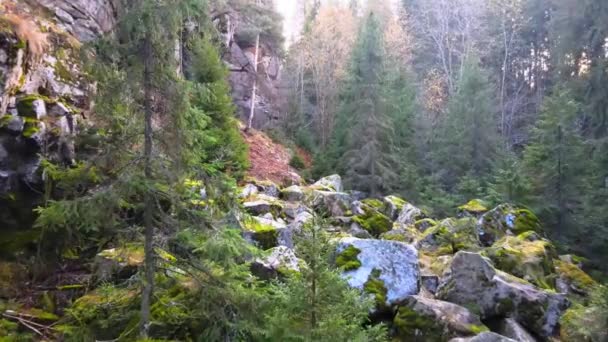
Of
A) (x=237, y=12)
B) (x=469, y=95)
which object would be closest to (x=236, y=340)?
(x=469, y=95)

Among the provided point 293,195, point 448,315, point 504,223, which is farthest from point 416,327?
point 293,195

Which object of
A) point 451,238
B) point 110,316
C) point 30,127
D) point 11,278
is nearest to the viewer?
point 110,316

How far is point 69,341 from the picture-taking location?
551 cm

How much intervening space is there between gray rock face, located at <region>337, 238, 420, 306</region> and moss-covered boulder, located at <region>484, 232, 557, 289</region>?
3041 millimetres

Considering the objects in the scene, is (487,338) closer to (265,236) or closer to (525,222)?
(265,236)

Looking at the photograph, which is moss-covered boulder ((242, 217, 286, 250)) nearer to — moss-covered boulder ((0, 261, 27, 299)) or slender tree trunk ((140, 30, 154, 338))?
slender tree trunk ((140, 30, 154, 338))

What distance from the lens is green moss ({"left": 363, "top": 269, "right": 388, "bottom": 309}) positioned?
22.7 ft

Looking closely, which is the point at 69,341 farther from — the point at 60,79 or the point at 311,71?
the point at 311,71

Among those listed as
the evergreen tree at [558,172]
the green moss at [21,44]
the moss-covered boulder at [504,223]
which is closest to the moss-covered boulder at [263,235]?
the green moss at [21,44]

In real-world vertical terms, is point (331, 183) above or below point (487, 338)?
below

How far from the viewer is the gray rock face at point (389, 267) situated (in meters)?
7.06

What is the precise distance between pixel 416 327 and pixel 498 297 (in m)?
1.70

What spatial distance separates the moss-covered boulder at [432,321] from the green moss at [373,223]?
5210mm

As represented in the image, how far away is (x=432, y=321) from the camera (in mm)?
6531
